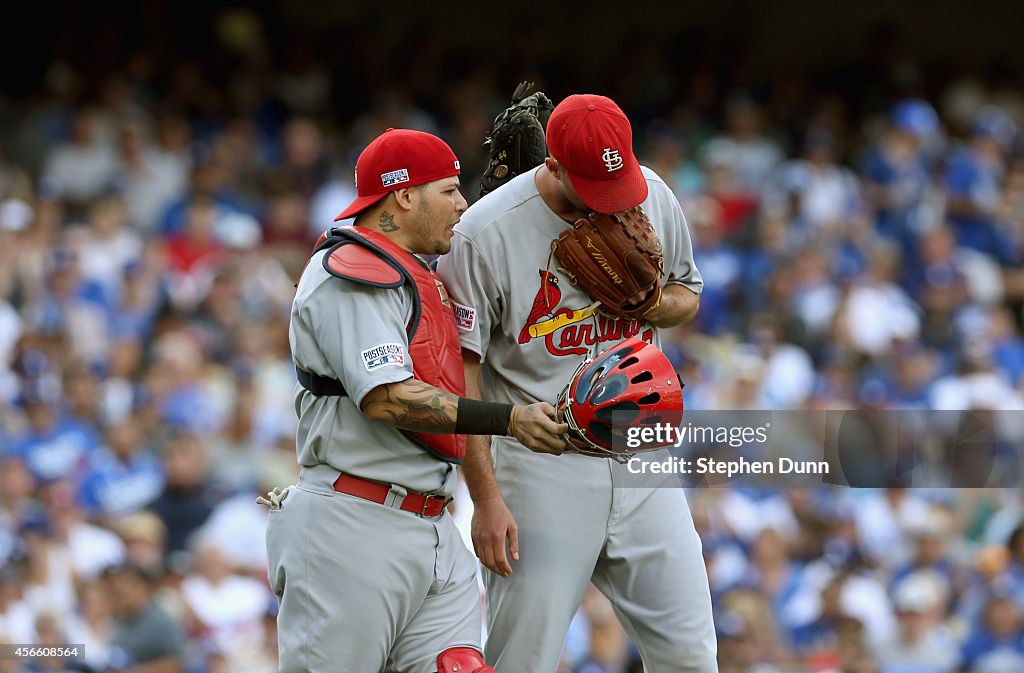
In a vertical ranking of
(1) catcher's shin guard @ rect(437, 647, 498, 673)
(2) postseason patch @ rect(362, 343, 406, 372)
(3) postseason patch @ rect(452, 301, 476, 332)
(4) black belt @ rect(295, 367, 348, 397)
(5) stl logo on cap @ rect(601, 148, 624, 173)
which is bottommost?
(1) catcher's shin guard @ rect(437, 647, 498, 673)

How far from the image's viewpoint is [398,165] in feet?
13.8

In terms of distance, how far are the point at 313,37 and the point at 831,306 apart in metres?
5.56

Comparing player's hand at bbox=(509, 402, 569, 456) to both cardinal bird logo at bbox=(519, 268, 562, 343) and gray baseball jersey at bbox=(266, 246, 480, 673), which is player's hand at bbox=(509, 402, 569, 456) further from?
cardinal bird logo at bbox=(519, 268, 562, 343)

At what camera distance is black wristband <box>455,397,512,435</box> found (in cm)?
396

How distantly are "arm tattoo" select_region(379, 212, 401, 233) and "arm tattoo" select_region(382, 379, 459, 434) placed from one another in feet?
1.63

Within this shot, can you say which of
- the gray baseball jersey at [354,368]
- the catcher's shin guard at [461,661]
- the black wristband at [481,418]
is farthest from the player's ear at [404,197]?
the catcher's shin guard at [461,661]

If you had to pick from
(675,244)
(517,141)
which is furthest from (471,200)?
(675,244)

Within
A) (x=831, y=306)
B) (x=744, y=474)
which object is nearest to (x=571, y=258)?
(x=744, y=474)

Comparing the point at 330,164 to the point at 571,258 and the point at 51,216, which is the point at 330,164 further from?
the point at 571,258

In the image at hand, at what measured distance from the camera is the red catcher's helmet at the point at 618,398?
12.7 ft

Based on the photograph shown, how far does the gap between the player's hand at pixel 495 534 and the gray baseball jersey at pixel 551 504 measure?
58 mm

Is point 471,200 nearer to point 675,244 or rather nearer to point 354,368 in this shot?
point 675,244

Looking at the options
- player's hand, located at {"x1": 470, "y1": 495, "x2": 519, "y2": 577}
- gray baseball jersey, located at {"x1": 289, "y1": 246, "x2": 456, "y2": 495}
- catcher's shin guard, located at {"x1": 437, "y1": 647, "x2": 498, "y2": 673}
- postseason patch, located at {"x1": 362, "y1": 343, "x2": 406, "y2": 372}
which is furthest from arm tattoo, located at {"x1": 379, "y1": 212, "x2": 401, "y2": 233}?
catcher's shin guard, located at {"x1": 437, "y1": 647, "x2": 498, "y2": 673}

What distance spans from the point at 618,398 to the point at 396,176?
93 centimetres
